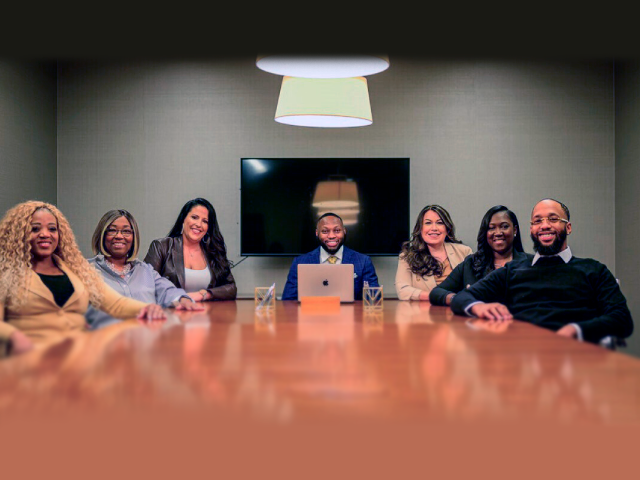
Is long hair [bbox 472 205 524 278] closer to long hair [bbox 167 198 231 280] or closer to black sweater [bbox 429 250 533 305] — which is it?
black sweater [bbox 429 250 533 305]

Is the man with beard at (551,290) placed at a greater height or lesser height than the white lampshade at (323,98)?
lesser

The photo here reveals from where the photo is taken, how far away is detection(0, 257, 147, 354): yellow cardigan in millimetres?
2715

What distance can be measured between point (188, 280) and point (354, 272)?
3.66 feet

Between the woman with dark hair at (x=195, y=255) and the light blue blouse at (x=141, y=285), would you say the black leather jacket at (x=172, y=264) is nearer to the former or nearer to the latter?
the woman with dark hair at (x=195, y=255)

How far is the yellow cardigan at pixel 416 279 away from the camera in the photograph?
410cm

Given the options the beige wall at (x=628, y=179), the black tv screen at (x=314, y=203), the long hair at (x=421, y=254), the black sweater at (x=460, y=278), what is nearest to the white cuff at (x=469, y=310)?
the black sweater at (x=460, y=278)

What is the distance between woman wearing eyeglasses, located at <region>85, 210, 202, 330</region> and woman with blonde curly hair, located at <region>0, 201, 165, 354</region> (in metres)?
0.52

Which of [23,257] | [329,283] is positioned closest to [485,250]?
[329,283]

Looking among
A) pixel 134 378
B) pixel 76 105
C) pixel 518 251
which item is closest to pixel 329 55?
pixel 134 378

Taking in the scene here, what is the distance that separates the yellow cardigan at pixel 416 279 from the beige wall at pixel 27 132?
3037 mm

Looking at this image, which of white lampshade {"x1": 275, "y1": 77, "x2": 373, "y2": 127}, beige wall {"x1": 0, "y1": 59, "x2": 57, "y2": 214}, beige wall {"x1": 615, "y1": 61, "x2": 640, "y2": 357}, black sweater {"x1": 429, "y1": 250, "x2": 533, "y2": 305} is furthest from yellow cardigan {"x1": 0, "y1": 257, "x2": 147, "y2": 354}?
beige wall {"x1": 615, "y1": 61, "x2": 640, "y2": 357}

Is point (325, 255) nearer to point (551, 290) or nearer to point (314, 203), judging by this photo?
point (314, 203)

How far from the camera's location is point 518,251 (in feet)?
13.3

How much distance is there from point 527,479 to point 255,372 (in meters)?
0.75
